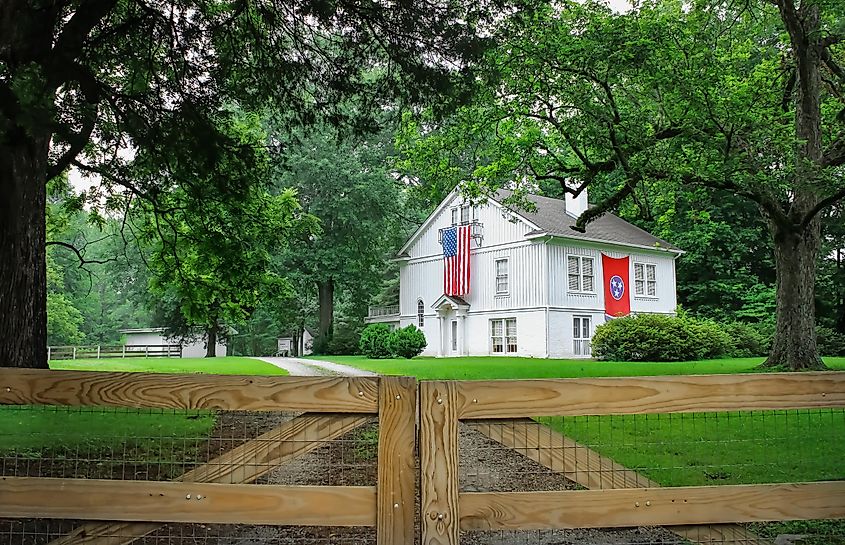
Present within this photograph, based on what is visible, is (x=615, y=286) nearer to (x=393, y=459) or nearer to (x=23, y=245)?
(x=23, y=245)

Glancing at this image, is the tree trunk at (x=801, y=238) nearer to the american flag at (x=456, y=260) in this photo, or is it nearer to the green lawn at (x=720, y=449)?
the green lawn at (x=720, y=449)

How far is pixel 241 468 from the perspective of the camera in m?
3.20

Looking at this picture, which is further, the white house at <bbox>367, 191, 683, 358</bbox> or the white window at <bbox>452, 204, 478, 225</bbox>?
the white window at <bbox>452, 204, 478, 225</bbox>

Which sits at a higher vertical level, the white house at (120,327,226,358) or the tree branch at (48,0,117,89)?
the tree branch at (48,0,117,89)

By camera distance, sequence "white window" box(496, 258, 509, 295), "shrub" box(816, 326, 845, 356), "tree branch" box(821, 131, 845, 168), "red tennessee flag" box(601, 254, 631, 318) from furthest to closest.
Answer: "red tennessee flag" box(601, 254, 631, 318) < "white window" box(496, 258, 509, 295) < "shrub" box(816, 326, 845, 356) < "tree branch" box(821, 131, 845, 168)

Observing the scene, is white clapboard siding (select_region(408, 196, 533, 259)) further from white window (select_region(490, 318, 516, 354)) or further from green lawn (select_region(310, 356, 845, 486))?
green lawn (select_region(310, 356, 845, 486))

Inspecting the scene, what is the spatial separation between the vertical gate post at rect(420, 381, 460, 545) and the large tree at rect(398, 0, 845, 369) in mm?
9649

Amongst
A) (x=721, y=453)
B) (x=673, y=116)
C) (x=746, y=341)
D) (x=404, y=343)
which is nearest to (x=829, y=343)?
(x=746, y=341)

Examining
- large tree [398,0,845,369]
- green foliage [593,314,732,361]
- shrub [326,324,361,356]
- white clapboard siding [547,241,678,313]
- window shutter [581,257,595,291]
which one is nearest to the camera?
large tree [398,0,845,369]

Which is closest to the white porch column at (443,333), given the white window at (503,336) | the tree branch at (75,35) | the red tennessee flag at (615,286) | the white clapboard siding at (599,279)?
the white window at (503,336)

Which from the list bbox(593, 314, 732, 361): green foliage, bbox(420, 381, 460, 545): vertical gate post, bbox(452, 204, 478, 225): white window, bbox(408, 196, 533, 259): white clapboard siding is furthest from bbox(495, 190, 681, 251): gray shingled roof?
bbox(420, 381, 460, 545): vertical gate post

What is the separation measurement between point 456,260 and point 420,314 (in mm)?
4145

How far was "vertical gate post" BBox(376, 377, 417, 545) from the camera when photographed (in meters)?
3.03

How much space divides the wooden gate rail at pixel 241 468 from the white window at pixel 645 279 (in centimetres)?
3359
